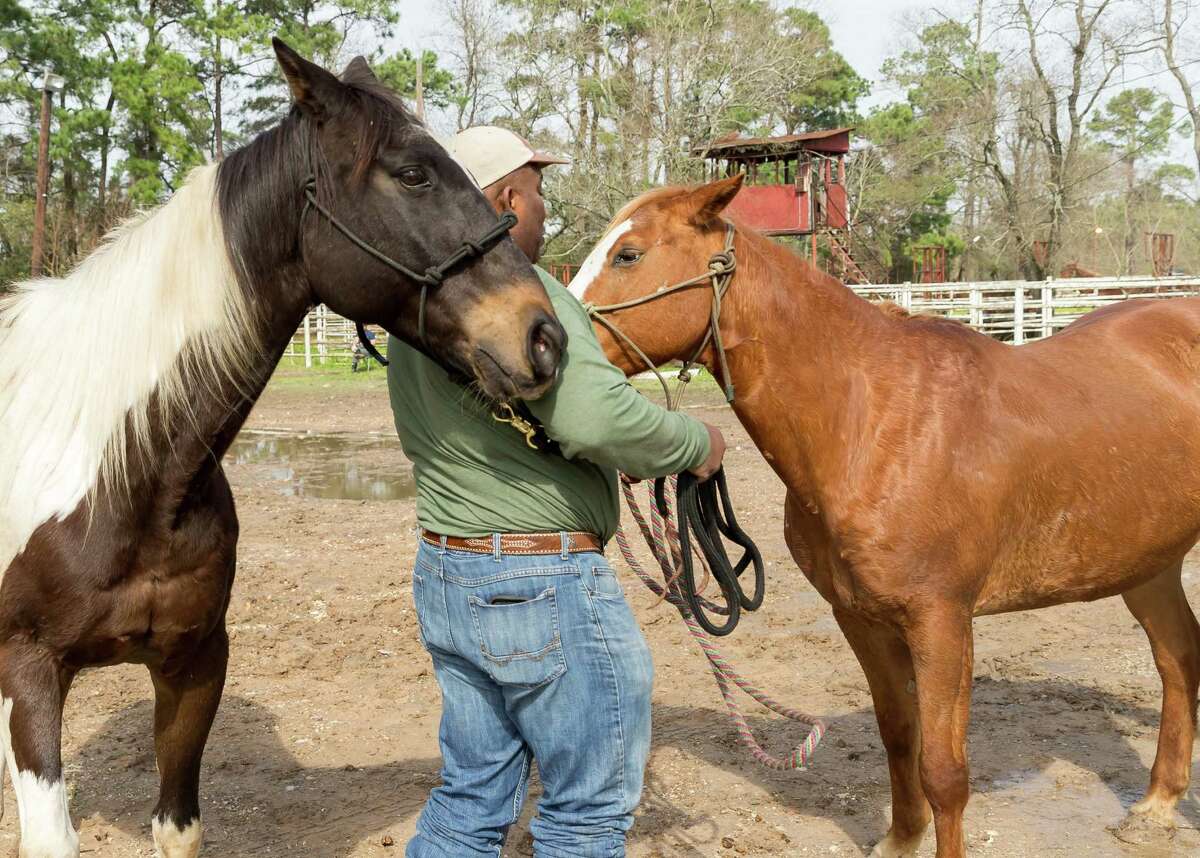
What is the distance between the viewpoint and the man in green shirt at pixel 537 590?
212 centimetres

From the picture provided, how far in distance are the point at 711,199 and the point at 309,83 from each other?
123 centimetres

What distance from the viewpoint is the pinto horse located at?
2.11 metres

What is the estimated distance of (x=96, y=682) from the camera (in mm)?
4930

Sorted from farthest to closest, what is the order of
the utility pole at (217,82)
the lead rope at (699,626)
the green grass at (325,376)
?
the utility pole at (217,82) < the green grass at (325,376) < the lead rope at (699,626)

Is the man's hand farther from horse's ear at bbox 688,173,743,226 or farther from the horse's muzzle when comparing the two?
horse's ear at bbox 688,173,743,226

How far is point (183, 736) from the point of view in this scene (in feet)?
9.52

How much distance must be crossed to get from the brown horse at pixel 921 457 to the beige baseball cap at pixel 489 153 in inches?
25.4

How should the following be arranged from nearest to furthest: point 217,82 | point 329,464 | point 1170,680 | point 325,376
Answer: point 1170,680, point 329,464, point 325,376, point 217,82

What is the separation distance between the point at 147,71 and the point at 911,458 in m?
35.7

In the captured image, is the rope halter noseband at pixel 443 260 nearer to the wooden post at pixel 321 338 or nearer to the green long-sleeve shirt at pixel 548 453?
the green long-sleeve shirt at pixel 548 453

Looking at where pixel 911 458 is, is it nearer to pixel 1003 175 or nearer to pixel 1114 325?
pixel 1114 325

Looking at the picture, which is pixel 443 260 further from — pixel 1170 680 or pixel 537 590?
pixel 1170 680

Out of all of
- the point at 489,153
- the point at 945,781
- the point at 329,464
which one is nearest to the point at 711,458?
the point at 489,153

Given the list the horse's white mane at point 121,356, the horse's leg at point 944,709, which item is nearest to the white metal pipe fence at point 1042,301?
the horse's leg at point 944,709
